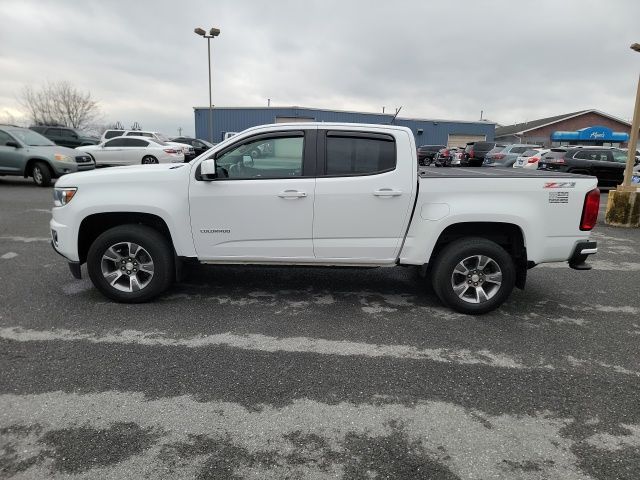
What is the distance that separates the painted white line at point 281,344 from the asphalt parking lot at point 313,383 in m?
0.02

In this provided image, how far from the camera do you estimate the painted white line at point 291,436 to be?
2.40 m

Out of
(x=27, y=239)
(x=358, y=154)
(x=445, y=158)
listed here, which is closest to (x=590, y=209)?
(x=358, y=154)

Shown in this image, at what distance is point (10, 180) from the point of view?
611 inches

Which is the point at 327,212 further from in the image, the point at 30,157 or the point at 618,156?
the point at 618,156

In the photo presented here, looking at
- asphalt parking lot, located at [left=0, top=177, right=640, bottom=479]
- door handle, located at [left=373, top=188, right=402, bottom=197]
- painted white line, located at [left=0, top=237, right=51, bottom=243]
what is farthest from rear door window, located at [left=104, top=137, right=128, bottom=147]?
door handle, located at [left=373, top=188, right=402, bottom=197]

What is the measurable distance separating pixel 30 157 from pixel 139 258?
11.3 meters

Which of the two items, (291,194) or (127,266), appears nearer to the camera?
(291,194)

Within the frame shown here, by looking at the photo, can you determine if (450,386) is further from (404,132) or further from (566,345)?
(404,132)

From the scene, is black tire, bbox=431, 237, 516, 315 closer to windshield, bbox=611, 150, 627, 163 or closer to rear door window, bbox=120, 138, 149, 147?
windshield, bbox=611, 150, 627, 163

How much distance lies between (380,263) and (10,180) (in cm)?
1592

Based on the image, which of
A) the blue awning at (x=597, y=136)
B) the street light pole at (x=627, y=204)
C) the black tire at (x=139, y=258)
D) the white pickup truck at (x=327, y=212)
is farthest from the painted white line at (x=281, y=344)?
the blue awning at (x=597, y=136)

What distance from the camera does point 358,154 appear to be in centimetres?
449

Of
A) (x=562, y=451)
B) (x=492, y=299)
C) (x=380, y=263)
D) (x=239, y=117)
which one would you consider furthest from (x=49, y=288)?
(x=239, y=117)

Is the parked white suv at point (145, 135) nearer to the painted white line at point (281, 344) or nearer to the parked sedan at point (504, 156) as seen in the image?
the parked sedan at point (504, 156)
